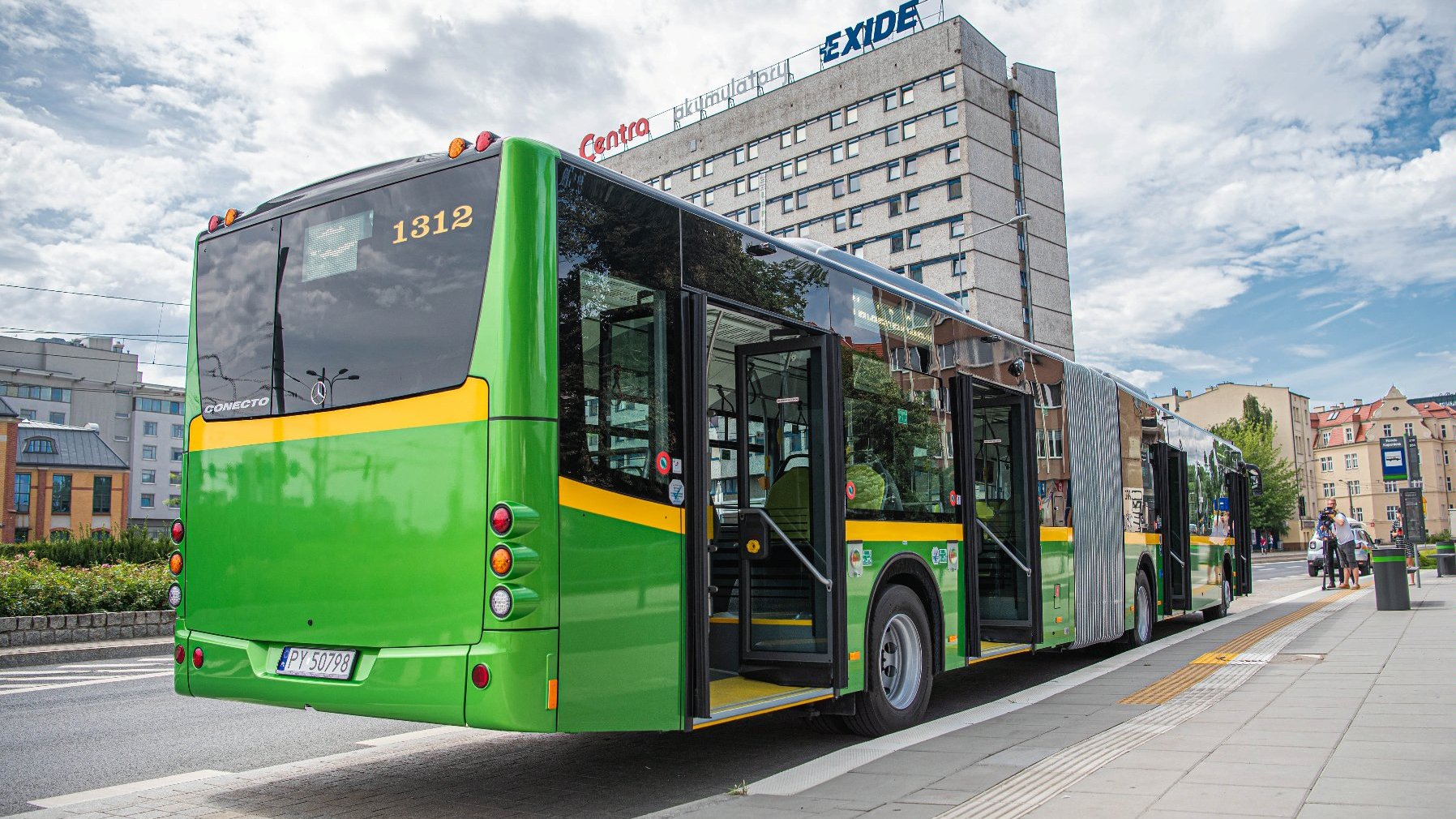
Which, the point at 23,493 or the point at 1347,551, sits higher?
the point at 23,493

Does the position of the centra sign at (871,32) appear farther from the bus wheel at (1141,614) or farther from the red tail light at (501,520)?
the red tail light at (501,520)

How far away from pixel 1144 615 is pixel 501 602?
10.7m

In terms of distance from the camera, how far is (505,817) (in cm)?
552

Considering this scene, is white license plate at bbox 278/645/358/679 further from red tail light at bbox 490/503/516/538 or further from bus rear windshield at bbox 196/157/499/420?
bus rear windshield at bbox 196/157/499/420

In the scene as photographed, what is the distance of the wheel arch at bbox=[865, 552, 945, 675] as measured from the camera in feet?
25.1

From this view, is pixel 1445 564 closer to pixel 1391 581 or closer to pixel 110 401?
pixel 1391 581

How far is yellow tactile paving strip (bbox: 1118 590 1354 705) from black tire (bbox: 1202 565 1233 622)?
149 cm

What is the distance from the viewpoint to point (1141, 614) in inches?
526

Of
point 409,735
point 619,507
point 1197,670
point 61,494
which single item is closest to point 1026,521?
point 1197,670

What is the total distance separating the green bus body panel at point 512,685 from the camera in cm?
477

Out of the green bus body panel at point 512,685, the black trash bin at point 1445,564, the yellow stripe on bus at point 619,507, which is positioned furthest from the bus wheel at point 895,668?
the black trash bin at point 1445,564

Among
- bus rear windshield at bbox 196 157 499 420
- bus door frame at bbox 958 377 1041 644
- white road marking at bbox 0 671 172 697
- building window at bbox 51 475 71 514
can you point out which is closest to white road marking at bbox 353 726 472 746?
bus rear windshield at bbox 196 157 499 420

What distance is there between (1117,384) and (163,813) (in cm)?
1096

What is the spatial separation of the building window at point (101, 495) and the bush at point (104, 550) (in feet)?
227
